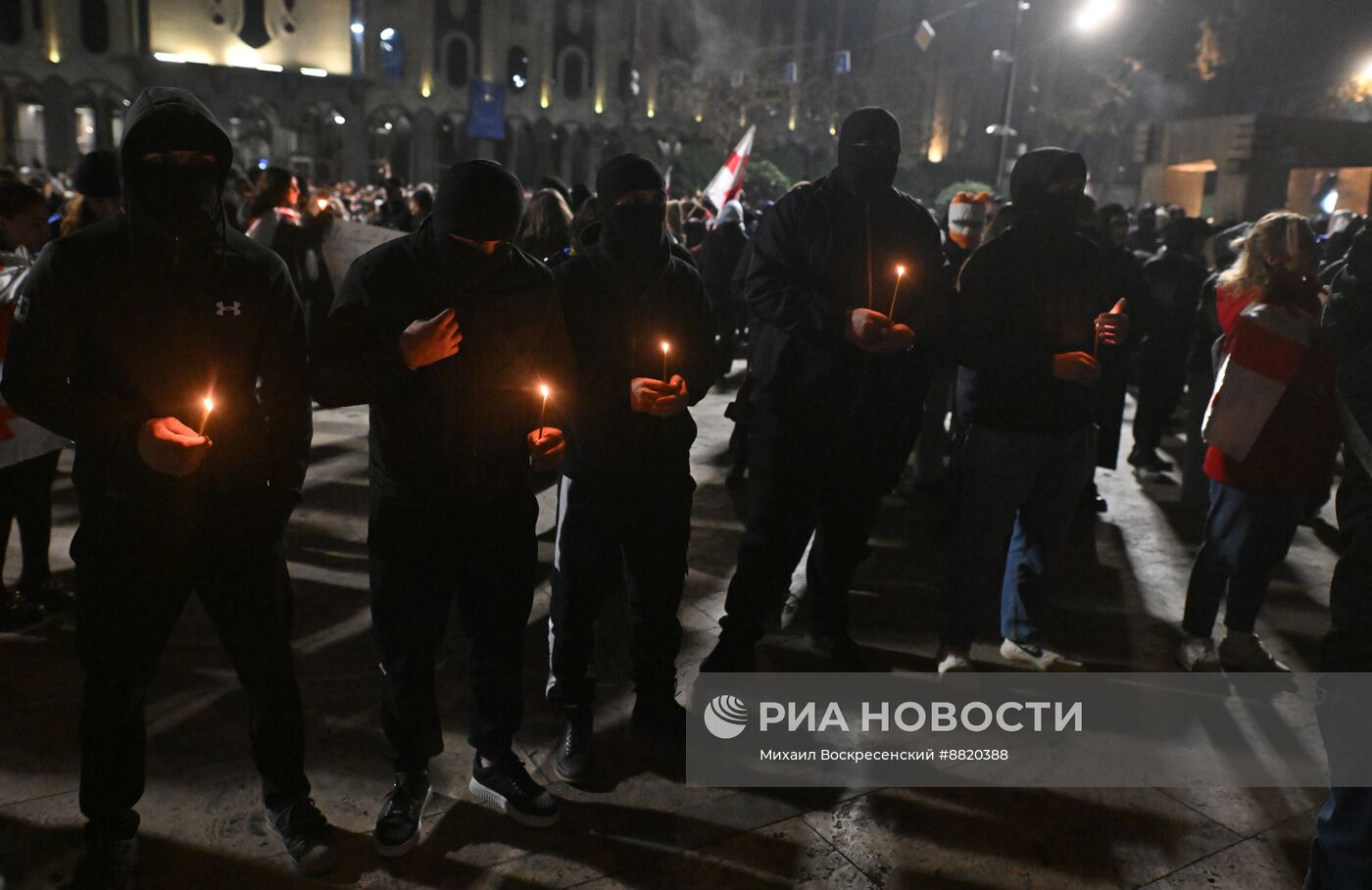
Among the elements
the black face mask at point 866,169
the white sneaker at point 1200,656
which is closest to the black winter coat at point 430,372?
the black face mask at point 866,169

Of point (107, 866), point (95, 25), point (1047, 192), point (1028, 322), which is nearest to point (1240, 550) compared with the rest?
point (1028, 322)

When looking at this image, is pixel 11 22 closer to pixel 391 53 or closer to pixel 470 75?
pixel 391 53

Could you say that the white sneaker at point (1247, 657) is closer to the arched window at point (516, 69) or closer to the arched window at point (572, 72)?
the arched window at point (516, 69)

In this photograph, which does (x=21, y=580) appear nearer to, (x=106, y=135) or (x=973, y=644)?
(x=973, y=644)

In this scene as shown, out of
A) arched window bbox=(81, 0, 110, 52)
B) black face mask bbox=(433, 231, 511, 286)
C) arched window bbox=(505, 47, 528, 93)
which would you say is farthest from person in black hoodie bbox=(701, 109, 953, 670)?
arched window bbox=(505, 47, 528, 93)

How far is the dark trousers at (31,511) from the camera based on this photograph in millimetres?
4527

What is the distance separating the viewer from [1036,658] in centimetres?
456

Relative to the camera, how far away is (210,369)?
8.64 ft

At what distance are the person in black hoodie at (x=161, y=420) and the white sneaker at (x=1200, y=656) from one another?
12.8 feet

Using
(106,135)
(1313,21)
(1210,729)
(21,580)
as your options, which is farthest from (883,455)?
(1313,21)

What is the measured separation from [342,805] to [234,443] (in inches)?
52.8

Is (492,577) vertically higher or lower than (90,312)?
lower

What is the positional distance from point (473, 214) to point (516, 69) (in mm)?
47219

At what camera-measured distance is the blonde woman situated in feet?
13.9
